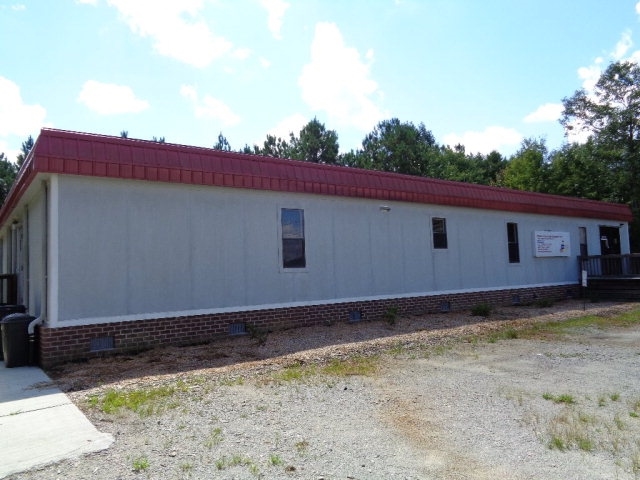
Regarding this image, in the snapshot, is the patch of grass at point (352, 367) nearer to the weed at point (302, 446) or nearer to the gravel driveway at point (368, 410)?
the gravel driveway at point (368, 410)

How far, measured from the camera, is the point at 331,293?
11.6 metres

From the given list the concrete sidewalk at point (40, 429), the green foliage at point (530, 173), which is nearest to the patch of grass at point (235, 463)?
the concrete sidewalk at point (40, 429)

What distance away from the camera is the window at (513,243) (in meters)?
16.3

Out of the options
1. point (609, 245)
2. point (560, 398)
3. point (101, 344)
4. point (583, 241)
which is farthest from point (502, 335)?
point (609, 245)

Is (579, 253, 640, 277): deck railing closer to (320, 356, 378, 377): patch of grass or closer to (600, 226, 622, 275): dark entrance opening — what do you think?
(600, 226, 622, 275): dark entrance opening

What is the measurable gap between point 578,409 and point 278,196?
7.20 m

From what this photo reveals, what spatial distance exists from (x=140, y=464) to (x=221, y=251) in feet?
20.5

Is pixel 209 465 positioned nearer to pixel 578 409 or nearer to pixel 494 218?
pixel 578 409

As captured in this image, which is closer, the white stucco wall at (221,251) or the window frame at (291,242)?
the white stucco wall at (221,251)

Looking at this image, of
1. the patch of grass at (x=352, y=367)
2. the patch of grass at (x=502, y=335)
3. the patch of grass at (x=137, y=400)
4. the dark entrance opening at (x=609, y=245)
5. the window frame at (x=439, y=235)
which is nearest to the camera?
the patch of grass at (x=137, y=400)

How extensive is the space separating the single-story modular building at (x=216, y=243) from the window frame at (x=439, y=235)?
0.04 m

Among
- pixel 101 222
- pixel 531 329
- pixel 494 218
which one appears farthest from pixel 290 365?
pixel 494 218

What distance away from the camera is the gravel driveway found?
389cm

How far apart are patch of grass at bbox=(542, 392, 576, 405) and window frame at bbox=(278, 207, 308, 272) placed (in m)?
6.21
